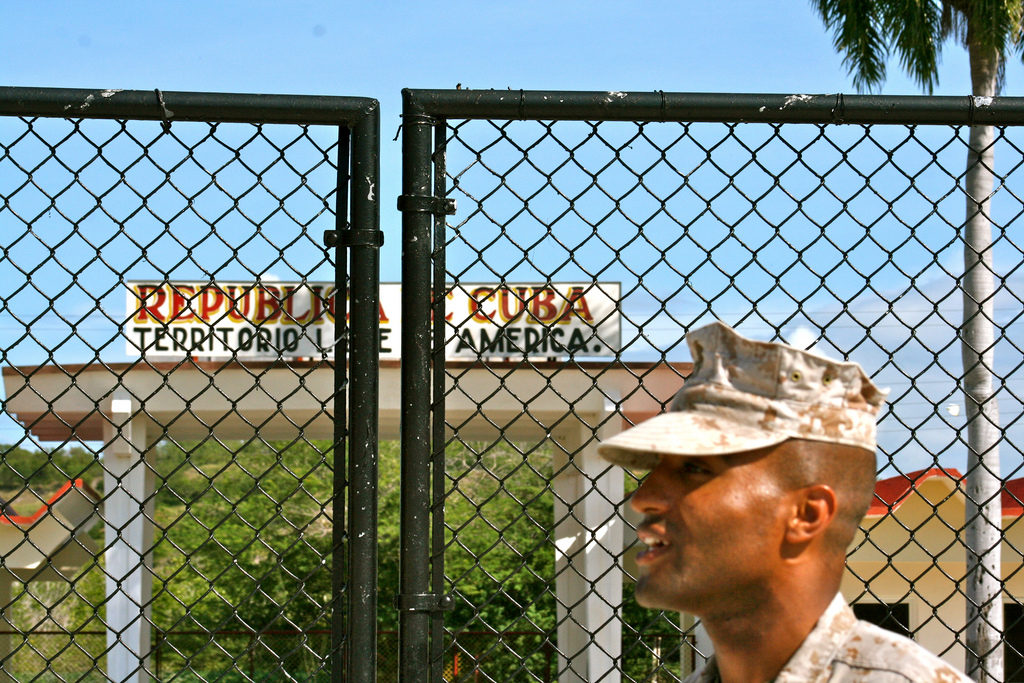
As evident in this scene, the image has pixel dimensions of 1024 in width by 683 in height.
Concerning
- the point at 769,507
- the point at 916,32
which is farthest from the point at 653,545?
the point at 916,32

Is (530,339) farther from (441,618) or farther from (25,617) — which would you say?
(25,617)

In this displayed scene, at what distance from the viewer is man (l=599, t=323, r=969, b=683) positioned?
144cm

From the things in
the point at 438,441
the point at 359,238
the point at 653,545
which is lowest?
the point at 653,545

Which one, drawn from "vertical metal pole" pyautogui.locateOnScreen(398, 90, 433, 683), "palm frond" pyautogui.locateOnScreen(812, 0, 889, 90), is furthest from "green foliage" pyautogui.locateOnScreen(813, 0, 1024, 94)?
"vertical metal pole" pyautogui.locateOnScreen(398, 90, 433, 683)

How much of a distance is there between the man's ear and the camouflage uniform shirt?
11cm

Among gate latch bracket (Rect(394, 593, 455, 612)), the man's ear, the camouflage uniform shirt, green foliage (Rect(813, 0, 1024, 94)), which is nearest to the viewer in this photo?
the camouflage uniform shirt

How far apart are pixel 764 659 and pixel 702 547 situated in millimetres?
166

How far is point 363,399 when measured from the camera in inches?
88.5

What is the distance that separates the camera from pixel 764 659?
1.46 meters

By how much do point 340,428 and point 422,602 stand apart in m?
0.38

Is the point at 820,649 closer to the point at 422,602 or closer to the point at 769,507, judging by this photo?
the point at 769,507

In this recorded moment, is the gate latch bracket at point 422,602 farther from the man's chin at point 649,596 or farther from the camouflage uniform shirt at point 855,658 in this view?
the camouflage uniform shirt at point 855,658

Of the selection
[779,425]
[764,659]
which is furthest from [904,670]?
[779,425]

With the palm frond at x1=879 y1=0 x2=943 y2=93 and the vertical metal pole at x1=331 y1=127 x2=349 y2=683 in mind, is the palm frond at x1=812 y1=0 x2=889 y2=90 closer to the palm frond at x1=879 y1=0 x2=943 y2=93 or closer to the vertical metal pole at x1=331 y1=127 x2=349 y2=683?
the palm frond at x1=879 y1=0 x2=943 y2=93
